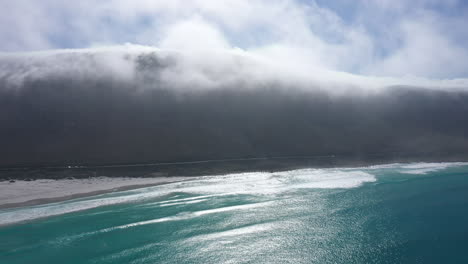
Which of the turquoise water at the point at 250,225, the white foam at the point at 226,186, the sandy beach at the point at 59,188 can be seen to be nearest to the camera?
the turquoise water at the point at 250,225

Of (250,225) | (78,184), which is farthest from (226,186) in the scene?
(78,184)

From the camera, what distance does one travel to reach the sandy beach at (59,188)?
29.3ft

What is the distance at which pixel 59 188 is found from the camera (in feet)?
32.5

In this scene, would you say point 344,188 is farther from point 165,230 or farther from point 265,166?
point 165,230

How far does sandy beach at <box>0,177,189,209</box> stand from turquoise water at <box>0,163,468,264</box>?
0.66m

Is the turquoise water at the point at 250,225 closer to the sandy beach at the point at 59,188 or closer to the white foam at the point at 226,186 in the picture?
the white foam at the point at 226,186

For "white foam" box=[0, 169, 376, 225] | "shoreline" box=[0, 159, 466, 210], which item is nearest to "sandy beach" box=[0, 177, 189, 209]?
"shoreline" box=[0, 159, 466, 210]

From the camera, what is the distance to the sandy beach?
8938 mm

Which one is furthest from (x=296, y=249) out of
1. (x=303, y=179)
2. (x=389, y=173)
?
(x=389, y=173)

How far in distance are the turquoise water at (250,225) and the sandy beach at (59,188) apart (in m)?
0.66

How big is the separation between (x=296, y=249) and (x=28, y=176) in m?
10.7

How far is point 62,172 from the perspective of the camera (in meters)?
11.6

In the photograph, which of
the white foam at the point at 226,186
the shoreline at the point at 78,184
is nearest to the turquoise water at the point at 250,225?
the white foam at the point at 226,186

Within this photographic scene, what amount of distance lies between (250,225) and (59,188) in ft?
23.9
